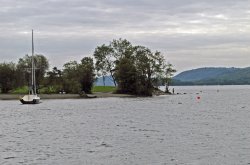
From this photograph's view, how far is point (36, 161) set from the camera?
114 ft

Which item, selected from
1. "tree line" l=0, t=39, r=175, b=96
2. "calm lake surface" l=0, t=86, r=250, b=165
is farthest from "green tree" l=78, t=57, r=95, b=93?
"calm lake surface" l=0, t=86, r=250, b=165

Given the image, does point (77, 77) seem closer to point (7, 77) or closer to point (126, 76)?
point (126, 76)

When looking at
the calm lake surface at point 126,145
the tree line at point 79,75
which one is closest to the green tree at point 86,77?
the tree line at point 79,75

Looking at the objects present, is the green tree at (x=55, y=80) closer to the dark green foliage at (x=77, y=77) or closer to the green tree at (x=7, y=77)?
the dark green foliage at (x=77, y=77)

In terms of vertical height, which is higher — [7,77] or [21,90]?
Result: [7,77]

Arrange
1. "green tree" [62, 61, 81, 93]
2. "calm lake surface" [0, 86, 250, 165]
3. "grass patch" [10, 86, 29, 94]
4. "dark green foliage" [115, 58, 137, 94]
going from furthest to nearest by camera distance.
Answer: "dark green foliage" [115, 58, 137, 94] < "grass patch" [10, 86, 29, 94] < "green tree" [62, 61, 81, 93] < "calm lake surface" [0, 86, 250, 165]

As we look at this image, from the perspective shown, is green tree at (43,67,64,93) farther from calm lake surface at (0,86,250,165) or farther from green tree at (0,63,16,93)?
calm lake surface at (0,86,250,165)

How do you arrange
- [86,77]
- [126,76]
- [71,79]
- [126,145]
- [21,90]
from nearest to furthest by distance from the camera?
[126,145] < [71,79] < [86,77] < [126,76] < [21,90]

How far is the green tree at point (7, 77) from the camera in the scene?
554ft

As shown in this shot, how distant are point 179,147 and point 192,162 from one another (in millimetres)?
7251

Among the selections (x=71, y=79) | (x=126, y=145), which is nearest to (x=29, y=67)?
(x=71, y=79)

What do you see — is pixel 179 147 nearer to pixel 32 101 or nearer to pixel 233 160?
pixel 233 160

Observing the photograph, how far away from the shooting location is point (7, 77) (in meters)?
170

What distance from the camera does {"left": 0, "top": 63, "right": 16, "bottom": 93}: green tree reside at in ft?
554
